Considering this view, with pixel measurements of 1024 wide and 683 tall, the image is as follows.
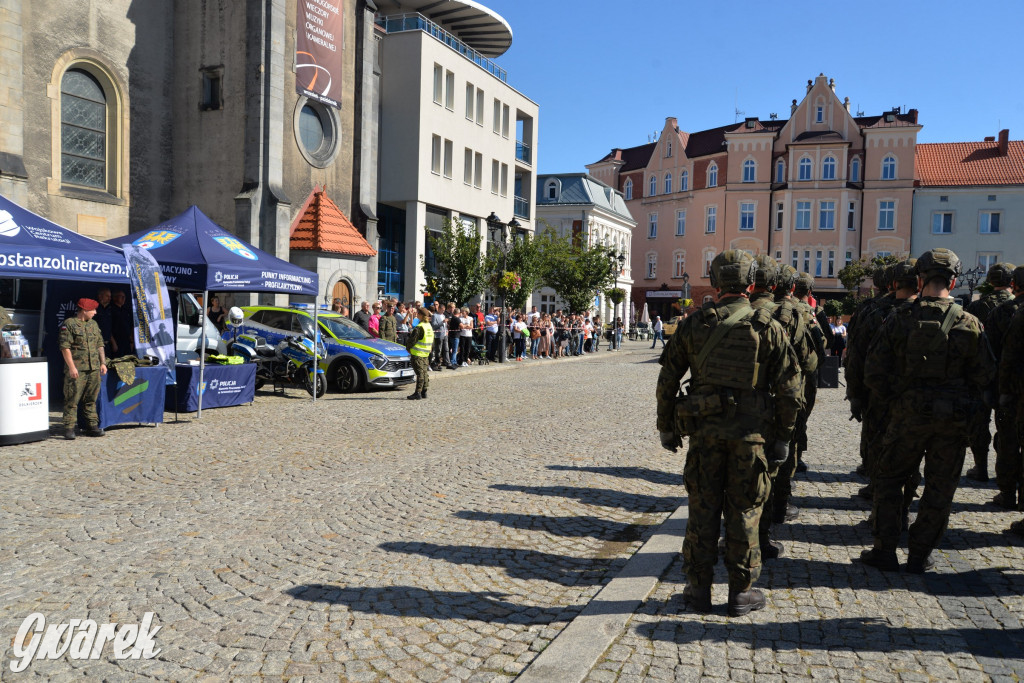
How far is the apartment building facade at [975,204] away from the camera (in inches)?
2083

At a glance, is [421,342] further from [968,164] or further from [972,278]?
[968,164]

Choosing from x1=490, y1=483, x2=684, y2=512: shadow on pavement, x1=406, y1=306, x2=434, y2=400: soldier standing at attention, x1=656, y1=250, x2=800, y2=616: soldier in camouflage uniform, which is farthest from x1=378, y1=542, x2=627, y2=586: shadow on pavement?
x1=406, y1=306, x2=434, y2=400: soldier standing at attention

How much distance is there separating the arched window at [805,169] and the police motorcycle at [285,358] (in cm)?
4993

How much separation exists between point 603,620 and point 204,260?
384 inches

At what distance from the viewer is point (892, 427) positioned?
5.24m

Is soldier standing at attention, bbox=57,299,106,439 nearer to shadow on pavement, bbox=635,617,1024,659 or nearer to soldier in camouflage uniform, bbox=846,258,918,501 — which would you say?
shadow on pavement, bbox=635,617,1024,659

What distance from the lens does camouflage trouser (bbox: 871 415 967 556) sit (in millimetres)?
5098

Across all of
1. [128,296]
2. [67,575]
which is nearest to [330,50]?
[128,296]

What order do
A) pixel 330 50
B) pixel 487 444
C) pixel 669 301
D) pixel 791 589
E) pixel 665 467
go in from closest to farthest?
pixel 791 589
pixel 665 467
pixel 487 444
pixel 330 50
pixel 669 301

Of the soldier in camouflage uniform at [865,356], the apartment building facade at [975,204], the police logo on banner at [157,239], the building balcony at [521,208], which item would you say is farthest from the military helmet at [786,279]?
the apartment building facade at [975,204]

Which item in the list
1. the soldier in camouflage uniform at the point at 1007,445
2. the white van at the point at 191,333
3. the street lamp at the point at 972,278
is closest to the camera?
the soldier in camouflage uniform at the point at 1007,445

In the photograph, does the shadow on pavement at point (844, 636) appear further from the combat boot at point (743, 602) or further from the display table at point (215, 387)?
the display table at point (215, 387)

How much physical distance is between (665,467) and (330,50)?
75.3ft

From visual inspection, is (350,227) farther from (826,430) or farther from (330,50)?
(826,430)
